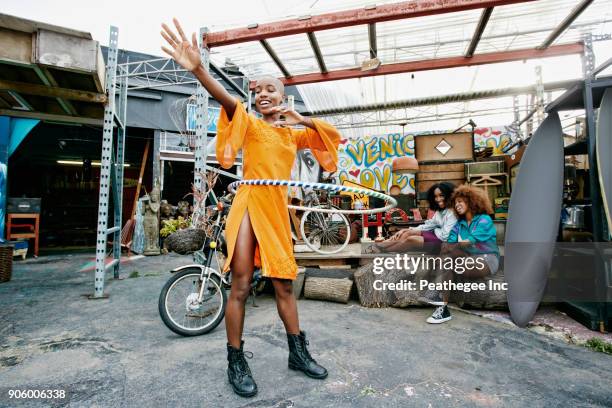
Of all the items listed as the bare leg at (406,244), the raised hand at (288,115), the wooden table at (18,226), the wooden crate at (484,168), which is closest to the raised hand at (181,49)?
the raised hand at (288,115)

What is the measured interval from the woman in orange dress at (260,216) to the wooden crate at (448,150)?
7.00m

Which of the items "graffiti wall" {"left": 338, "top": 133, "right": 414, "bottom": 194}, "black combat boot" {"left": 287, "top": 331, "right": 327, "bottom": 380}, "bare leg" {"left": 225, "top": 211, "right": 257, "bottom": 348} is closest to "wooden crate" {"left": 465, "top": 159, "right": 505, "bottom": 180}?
"graffiti wall" {"left": 338, "top": 133, "right": 414, "bottom": 194}

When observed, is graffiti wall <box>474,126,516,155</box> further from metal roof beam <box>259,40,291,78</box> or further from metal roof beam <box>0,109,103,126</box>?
metal roof beam <box>0,109,103,126</box>

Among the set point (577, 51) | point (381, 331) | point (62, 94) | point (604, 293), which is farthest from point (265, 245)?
point (577, 51)

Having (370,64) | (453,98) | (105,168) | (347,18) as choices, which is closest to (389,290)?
(347,18)

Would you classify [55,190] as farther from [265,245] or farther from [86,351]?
[265,245]

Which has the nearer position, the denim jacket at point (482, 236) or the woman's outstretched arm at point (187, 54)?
the woman's outstretched arm at point (187, 54)

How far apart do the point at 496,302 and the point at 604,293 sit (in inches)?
38.0

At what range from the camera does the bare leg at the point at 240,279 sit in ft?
6.52

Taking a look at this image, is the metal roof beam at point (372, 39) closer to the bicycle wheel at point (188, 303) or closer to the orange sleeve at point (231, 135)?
the orange sleeve at point (231, 135)

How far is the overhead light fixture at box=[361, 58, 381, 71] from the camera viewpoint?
194 inches

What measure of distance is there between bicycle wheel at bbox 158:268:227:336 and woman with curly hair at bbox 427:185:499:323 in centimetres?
238

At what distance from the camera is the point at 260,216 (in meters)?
2.04

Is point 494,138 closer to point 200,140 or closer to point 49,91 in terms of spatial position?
point 200,140
